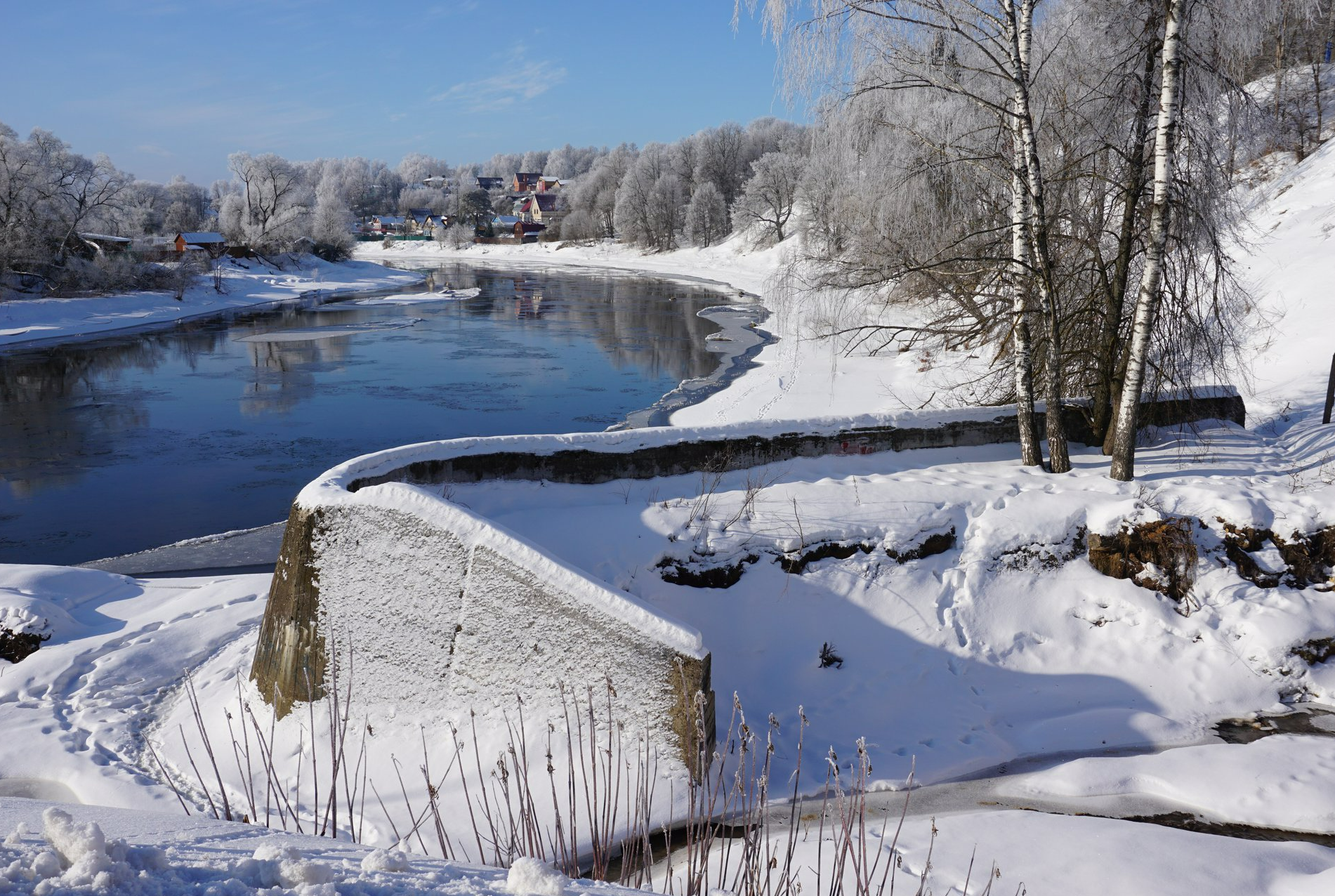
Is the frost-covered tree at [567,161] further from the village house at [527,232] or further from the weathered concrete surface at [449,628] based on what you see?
the weathered concrete surface at [449,628]

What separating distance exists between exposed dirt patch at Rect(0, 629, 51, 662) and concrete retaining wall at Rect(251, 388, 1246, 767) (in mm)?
2594

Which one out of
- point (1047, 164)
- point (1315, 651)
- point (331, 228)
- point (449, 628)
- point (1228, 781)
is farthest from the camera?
point (331, 228)

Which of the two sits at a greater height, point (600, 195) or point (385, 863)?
point (600, 195)

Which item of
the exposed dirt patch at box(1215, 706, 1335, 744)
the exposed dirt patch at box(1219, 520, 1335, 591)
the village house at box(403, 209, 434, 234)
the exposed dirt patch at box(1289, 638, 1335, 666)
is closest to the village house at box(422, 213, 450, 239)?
the village house at box(403, 209, 434, 234)

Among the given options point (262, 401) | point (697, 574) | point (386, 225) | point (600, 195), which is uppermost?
point (386, 225)

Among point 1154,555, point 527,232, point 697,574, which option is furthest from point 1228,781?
point 527,232

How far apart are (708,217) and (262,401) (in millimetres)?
57162

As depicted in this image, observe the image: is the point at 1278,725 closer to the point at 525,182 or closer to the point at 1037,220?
the point at 1037,220

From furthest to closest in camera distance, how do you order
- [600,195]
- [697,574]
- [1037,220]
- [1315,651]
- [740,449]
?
[600,195]
[740,449]
[1037,220]
[697,574]
[1315,651]

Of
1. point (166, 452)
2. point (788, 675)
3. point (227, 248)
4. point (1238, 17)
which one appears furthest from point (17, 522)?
point (227, 248)

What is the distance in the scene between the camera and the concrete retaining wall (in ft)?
18.9

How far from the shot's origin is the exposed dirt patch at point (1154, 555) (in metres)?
7.41

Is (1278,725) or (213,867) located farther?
(1278,725)

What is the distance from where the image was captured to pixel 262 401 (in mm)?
20125
